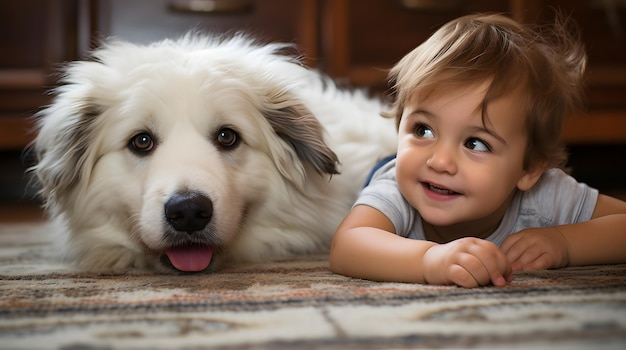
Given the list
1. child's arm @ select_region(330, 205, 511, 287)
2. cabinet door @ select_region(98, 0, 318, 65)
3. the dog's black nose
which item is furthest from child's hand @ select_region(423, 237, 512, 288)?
cabinet door @ select_region(98, 0, 318, 65)

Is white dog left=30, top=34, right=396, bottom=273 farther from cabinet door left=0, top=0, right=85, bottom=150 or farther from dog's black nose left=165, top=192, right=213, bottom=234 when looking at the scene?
cabinet door left=0, top=0, right=85, bottom=150

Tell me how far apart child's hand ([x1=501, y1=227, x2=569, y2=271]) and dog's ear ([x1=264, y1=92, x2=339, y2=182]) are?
471mm

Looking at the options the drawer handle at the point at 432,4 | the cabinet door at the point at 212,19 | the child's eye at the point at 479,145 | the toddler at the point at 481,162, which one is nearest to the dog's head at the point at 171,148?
the toddler at the point at 481,162

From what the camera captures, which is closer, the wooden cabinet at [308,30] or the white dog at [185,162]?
the white dog at [185,162]

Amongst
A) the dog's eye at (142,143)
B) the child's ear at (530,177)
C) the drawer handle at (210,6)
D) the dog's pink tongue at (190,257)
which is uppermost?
the drawer handle at (210,6)

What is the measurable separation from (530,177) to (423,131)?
24cm

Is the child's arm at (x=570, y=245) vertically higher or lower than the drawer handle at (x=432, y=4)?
lower

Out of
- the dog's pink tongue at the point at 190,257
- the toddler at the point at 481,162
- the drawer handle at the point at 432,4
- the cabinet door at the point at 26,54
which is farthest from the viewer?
the drawer handle at the point at 432,4

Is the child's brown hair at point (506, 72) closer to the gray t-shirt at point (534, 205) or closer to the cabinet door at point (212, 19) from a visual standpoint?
the gray t-shirt at point (534, 205)

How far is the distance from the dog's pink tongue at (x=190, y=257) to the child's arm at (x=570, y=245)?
0.60 meters

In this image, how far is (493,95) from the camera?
1323mm

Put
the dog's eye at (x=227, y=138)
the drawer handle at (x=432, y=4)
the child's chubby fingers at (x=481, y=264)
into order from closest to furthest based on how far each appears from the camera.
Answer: the child's chubby fingers at (x=481, y=264), the dog's eye at (x=227, y=138), the drawer handle at (x=432, y=4)

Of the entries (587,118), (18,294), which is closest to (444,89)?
(18,294)

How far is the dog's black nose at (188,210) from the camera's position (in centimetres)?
133
